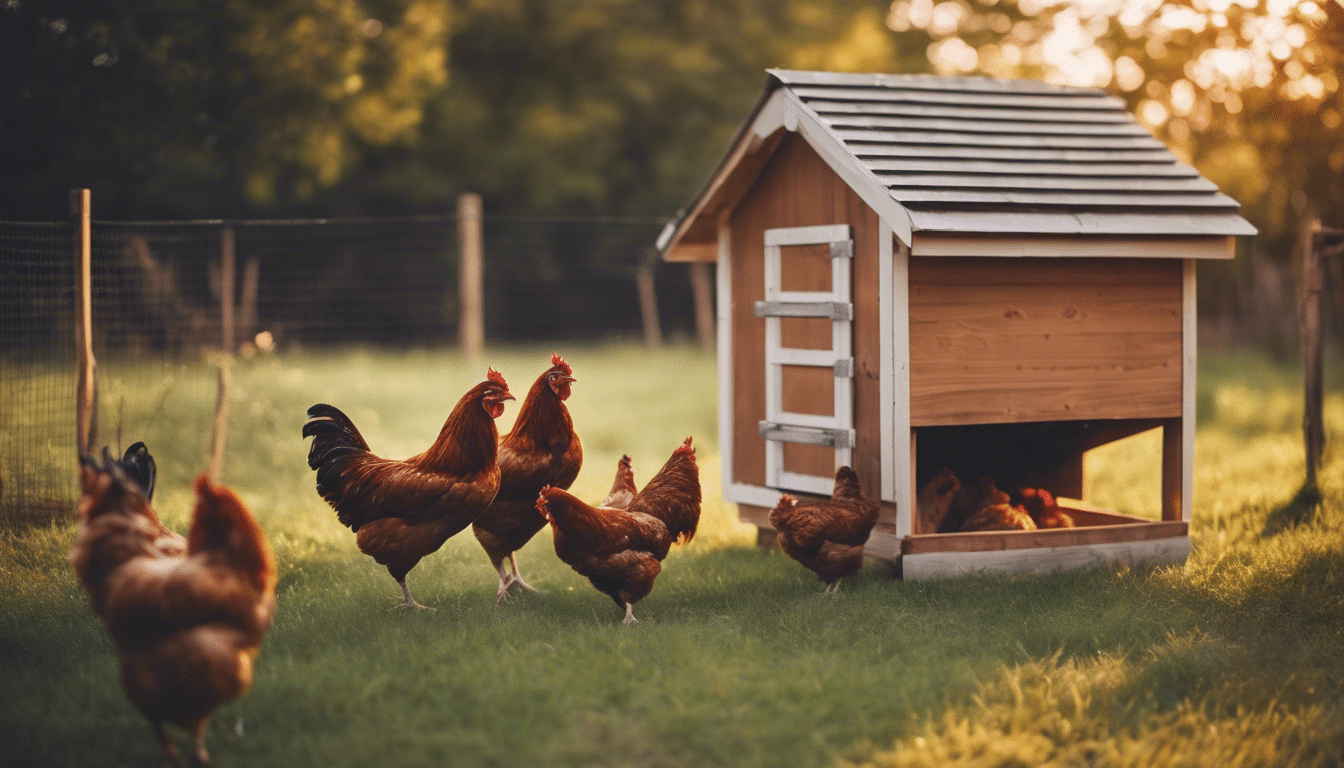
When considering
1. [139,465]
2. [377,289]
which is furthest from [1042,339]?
[377,289]

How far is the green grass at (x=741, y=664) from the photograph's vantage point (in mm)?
4484

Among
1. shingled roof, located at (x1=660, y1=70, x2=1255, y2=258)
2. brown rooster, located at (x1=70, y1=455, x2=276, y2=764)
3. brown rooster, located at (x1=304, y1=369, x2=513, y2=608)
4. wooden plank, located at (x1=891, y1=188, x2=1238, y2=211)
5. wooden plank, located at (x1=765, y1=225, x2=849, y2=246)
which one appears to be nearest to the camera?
brown rooster, located at (x1=70, y1=455, x2=276, y2=764)

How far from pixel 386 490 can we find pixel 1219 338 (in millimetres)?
21412

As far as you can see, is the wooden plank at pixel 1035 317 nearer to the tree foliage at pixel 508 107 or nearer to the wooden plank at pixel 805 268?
the wooden plank at pixel 805 268

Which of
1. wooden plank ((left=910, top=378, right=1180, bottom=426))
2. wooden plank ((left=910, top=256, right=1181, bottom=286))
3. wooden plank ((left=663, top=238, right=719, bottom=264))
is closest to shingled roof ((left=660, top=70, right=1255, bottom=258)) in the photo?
wooden plank ((left=663, top=238, right=719, bottom=264))

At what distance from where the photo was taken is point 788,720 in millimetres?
4695

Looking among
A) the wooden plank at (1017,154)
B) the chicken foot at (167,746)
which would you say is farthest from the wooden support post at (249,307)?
the chicken foot at (167,746)

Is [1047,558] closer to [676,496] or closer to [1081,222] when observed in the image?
[1081,222]

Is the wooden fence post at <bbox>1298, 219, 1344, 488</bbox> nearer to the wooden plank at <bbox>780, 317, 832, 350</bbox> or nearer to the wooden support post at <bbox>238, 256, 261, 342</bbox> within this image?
the wooden plank at <bbox>780, 317, 832, 350</bbox>

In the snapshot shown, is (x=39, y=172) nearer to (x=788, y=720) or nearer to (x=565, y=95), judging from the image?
(x=788, y=720)

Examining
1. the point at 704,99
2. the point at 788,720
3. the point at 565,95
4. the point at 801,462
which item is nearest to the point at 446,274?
the point at 565,95

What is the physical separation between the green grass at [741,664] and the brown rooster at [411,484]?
41cm

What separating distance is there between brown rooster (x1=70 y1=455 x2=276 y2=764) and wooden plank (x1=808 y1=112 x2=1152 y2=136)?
450cm

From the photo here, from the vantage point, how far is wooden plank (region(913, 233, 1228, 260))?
6.62m
